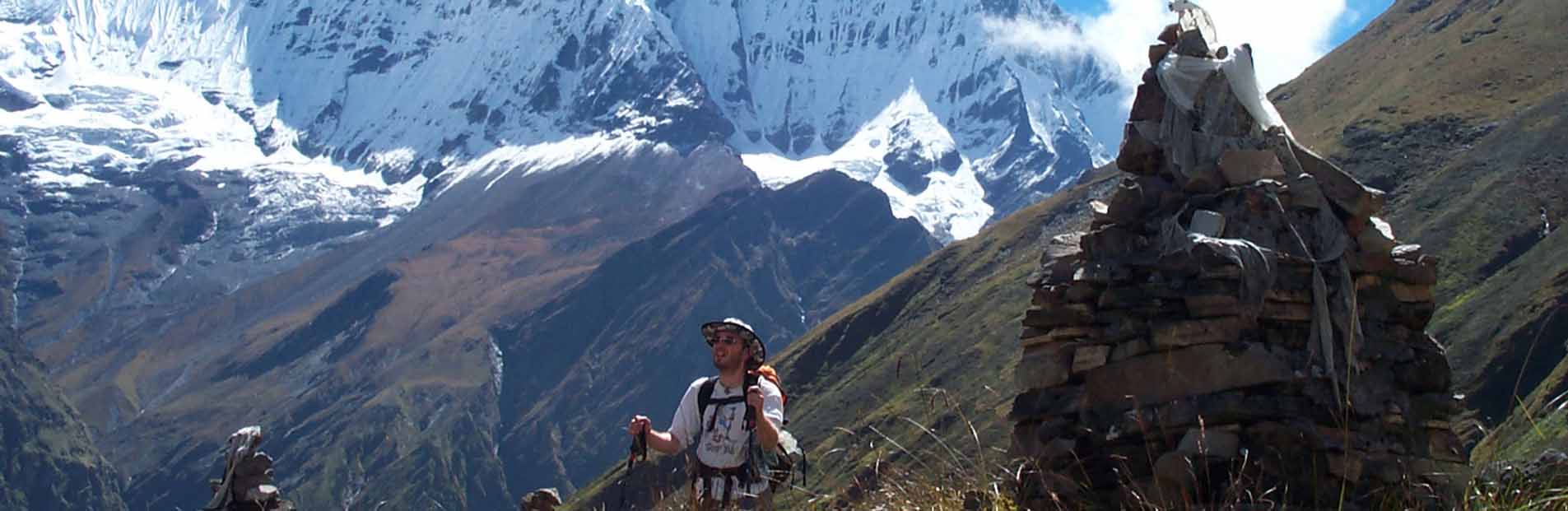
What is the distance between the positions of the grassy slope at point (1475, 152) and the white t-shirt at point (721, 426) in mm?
51816

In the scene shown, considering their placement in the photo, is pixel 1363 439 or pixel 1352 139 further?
pixel 1352 139

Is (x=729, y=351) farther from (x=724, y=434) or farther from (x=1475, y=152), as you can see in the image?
(x=1475, y=152)

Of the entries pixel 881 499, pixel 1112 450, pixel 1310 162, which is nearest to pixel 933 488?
pixel 881 499

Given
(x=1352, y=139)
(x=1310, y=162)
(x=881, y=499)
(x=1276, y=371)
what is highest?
(x=1310, y=162)

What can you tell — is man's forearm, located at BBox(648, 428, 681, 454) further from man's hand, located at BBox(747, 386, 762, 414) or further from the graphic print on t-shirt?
man's hand, located at BBox(747, 386, 762, 414)

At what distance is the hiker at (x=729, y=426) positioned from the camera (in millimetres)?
12750

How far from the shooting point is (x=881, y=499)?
11.4 meters

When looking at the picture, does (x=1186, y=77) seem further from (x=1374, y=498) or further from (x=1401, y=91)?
(x=1401, y=91)

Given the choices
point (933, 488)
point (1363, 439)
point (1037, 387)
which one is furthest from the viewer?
point (1037, 387)

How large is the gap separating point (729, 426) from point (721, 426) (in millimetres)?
66

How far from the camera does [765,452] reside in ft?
42.2

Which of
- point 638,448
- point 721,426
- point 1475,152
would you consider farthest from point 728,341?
point 1475,152

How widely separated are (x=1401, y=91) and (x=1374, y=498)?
163690 millimetres

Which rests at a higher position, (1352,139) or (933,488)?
(933,488)
